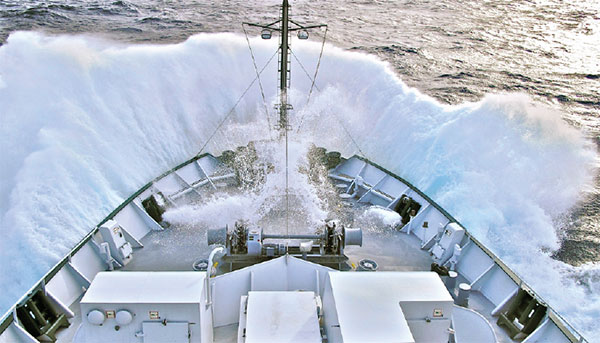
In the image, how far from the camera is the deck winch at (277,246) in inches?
377

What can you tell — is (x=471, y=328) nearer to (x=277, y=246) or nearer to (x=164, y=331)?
(x=277, y=246)

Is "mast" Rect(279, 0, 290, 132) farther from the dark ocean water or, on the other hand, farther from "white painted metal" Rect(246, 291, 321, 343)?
the dark ocean water

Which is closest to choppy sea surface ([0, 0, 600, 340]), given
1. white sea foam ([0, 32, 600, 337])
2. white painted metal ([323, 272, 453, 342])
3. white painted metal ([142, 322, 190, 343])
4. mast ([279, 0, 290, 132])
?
white sea foam ([0, 32, 600, 337])

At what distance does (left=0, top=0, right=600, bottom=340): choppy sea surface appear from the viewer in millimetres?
15117

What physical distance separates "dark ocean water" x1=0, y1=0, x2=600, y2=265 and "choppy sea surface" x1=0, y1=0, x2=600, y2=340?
0.31m

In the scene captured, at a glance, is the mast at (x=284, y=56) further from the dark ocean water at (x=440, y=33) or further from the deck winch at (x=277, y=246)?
the dark ocean water at (x=440, y=33)

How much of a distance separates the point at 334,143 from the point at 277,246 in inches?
444

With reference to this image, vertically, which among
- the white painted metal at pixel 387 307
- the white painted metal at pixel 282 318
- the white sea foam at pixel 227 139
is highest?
the white painted metal at pixel 387 307

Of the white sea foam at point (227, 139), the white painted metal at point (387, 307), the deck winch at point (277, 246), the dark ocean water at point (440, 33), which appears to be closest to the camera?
the white painted metal at point (387, 307)

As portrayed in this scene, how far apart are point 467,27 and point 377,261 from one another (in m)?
39.0

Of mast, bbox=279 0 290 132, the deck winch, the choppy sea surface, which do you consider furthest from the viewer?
the choppy sea surface

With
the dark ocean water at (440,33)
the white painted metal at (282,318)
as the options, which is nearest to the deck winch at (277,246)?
the white painted metal at (282,318)

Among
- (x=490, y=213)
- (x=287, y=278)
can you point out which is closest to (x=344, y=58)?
(x=490, y=213)

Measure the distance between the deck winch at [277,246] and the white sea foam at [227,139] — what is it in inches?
106
